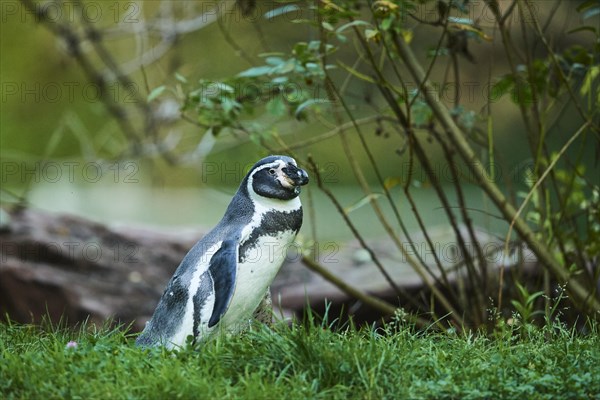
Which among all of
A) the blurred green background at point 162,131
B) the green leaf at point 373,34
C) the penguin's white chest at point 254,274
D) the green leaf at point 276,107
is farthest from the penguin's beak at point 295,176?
the blurred green background at point 162,131

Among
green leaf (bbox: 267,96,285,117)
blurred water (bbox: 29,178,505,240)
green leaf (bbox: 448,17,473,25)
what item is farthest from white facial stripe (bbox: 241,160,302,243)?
blurred water (bbox: 29,178,505,240)

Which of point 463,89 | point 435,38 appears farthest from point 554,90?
point 463,89

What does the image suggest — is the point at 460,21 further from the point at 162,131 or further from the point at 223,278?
the point at 162,131

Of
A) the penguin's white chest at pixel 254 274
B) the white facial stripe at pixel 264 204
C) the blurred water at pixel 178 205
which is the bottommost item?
the blurred water at pixel 178 205

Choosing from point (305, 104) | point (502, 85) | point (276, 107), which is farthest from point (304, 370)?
point (502, 85)

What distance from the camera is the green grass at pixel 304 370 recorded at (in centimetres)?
234

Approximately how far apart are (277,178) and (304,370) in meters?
0.59

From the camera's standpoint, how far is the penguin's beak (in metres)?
2.69

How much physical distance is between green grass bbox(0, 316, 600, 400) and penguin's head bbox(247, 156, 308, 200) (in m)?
0.41

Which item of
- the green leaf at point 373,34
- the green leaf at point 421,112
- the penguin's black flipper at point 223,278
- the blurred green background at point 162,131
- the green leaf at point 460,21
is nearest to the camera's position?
the penguin's black flipper at point 223,278

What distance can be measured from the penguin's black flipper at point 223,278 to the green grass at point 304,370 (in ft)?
0.28

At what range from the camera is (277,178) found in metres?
2.72

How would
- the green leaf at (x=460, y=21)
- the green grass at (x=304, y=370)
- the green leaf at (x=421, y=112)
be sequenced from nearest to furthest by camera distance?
the green grass at (x=304, y=370), the green leaf at (x=460, y=21), the green leaf at (x=421, y=112)

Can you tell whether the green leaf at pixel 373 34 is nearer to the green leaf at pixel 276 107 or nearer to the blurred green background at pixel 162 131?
the green leaf at pixel 276 107
